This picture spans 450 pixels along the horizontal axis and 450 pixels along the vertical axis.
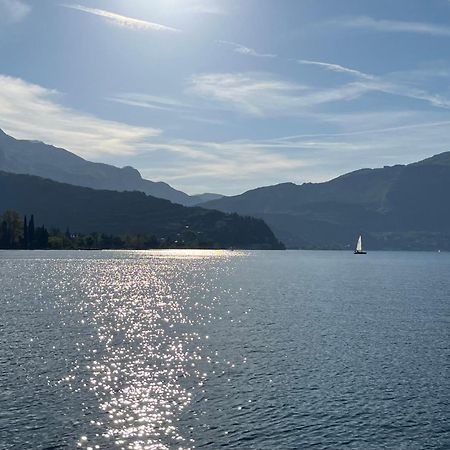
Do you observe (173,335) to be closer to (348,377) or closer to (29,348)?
(29,348)

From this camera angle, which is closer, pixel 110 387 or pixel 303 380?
pixel 110 387

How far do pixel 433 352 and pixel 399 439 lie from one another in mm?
41545

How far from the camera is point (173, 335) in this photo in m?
102

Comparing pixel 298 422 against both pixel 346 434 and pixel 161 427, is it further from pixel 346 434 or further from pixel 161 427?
pixel 161 427

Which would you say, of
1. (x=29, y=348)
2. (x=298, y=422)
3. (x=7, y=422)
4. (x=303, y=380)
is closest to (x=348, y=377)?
(x=303, y=380)

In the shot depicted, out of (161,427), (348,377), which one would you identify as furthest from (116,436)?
(348,377)

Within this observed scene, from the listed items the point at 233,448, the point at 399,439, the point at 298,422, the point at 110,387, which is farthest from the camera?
the point at 110,387

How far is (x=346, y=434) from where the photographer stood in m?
53.2

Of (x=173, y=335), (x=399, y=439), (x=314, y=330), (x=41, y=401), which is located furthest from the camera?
(x=314, y=330)

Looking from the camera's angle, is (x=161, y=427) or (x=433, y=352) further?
(x=433, y=352)

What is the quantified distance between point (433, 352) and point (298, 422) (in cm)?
4292

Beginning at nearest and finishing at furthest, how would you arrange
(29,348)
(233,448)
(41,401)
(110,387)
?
(233,448)
(41,401)
(110,387)
(29,348)

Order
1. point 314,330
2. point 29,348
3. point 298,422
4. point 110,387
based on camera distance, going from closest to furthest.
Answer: point 298,422 < point 110,387 < point 29,348 < point 314,330

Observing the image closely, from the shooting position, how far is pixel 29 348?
3388 inches
